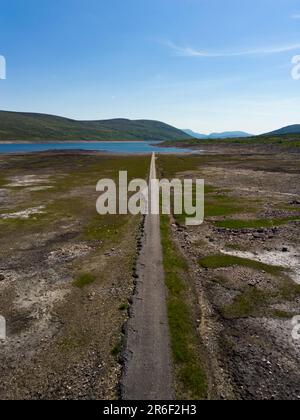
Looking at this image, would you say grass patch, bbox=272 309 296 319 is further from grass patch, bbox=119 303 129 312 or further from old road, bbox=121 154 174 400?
grass patch, bbox=119 303 129 312

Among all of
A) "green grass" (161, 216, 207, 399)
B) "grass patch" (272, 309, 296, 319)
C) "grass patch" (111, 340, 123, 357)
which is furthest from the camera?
"grass patch" (272, 309, 296, 319)

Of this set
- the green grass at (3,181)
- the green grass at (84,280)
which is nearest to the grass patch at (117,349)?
the green grass at (84,280)

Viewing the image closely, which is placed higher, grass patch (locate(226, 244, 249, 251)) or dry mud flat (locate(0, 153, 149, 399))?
grass patch (locate(226, 244, 249, 251))

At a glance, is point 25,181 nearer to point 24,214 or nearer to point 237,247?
point 24,214

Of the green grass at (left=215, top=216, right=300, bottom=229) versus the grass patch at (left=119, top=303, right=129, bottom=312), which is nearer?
the grass patch at (left=119, top=303, right=129, bottom=312)

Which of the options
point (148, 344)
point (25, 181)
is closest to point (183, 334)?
point (148, 344)

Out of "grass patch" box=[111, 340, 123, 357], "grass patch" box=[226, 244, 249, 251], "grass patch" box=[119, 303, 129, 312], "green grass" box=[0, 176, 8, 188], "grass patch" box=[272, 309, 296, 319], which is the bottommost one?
"grass patch" box=[111, 340, 123, 357]

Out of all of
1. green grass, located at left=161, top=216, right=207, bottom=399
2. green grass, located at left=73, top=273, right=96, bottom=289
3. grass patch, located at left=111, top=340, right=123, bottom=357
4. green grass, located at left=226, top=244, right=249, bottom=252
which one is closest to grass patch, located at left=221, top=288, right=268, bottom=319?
green grass, located at left=161, top=216, right=207, bottom=399
